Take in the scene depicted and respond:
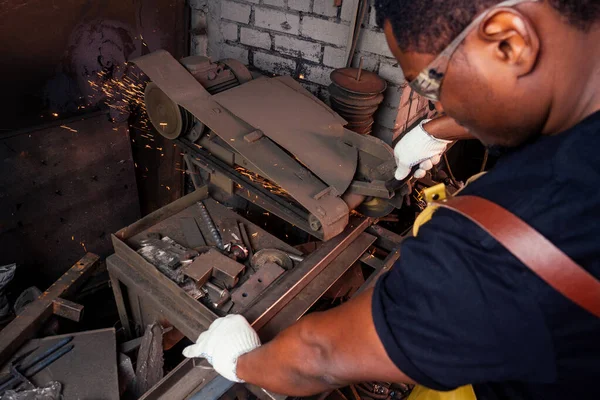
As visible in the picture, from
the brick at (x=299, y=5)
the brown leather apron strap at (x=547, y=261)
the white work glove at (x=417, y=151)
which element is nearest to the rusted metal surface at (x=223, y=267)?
the white work glove at (x=417, y=151)

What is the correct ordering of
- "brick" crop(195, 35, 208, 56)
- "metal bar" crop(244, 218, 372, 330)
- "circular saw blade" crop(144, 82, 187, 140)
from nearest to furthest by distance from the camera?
"metal bar" crop(244, 218, 372, 330)
"circular saw blade" crop(144, 82, 187, 140)
"brick" crop(195, 35, 208, 56)

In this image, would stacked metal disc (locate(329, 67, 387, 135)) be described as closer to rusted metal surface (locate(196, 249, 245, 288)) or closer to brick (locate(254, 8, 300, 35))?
brick (locate(254, 8, 300, 35))

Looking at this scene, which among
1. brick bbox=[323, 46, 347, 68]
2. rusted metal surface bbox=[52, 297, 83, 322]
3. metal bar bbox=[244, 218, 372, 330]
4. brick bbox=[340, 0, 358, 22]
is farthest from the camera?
brick bbox=[323, 46, 347, 68]

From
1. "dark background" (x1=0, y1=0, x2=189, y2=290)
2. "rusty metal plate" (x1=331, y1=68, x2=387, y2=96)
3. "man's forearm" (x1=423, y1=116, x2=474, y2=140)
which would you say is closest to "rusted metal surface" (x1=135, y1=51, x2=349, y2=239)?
"man's forearm" (x1=423, y1=116, x2=474, y2=140)

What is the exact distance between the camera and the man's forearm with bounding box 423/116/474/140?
1891 mm

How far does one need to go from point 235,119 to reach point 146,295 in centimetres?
92

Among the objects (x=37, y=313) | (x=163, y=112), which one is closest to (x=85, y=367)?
(x=37, y=313)

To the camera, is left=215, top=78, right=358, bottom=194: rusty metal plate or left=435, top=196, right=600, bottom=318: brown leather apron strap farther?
left=215, top=78, right=358, bottom=194: rusty metal plate

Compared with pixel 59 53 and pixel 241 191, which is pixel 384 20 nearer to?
pixel 241 191

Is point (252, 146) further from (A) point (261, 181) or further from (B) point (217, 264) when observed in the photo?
(B) point (217, 264)

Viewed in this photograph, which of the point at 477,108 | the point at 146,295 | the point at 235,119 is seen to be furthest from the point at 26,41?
the point at 477,108

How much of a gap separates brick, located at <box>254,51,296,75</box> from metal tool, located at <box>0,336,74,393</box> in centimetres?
213

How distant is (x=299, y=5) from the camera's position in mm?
2730

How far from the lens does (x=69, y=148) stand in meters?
2.83
